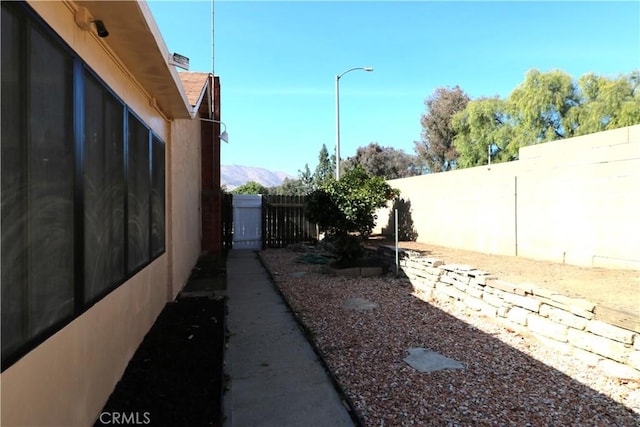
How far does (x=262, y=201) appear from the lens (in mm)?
14883

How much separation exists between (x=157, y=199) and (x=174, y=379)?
248 cm

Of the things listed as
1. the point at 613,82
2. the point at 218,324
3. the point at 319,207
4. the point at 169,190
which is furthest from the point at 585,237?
the point at 613,82

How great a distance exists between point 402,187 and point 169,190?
34.3 ft

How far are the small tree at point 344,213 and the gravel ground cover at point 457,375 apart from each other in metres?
3.02

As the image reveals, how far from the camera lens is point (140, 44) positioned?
319 cm

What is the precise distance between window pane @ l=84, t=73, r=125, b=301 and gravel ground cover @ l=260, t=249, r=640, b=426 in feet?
7.32

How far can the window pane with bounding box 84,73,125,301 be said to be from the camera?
2.54m

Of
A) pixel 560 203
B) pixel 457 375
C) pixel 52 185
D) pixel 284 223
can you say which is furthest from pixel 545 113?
pixel 52 185

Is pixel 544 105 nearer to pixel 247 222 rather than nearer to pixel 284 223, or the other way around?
pixel 284 223

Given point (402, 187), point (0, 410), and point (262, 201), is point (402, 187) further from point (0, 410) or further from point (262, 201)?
point (0, 410)

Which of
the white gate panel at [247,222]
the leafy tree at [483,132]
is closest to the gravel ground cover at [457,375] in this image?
the white gate panel at [247,222]

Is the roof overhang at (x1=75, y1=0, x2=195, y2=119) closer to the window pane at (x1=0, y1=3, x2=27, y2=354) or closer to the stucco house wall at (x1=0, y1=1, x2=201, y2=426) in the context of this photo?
the stucco house wall at (x1=0, y1=1, x2=201, y2=426)

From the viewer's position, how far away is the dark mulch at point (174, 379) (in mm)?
2820

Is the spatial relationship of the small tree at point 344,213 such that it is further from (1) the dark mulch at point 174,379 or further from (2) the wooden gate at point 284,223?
(2) the wooden gate at point 284,223
